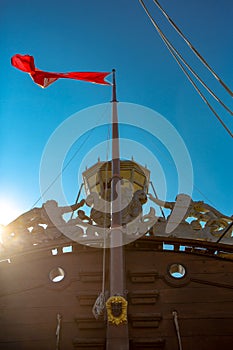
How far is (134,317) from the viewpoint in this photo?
5.21 meters

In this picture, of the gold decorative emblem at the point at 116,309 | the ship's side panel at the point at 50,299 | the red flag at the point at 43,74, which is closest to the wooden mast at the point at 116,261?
the gold decorative emblem at the point at 116,309

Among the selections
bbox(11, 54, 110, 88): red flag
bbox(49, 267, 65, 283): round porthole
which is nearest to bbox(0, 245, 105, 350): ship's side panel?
bbox(49, 267, 65, 283): round porthole

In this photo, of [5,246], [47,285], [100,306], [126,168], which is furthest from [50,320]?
[126,168]

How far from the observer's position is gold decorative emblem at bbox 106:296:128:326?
15.6 feet

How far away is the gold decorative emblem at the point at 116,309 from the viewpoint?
15.6ft

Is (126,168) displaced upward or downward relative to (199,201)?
upward

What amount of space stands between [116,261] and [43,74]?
4925mm

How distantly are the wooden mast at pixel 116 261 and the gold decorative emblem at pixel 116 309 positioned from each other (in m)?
0.07

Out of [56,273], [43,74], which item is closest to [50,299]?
[56,273]

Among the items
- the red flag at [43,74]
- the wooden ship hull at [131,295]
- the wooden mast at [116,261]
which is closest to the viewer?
the wooden mast at [116,261]

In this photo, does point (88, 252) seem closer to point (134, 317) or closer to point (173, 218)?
point (134, 317)

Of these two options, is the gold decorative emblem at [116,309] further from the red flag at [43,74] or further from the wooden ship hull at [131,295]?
the red flag at [43,74]

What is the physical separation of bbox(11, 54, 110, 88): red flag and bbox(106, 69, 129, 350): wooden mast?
143 cm

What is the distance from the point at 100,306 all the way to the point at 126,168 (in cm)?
459
